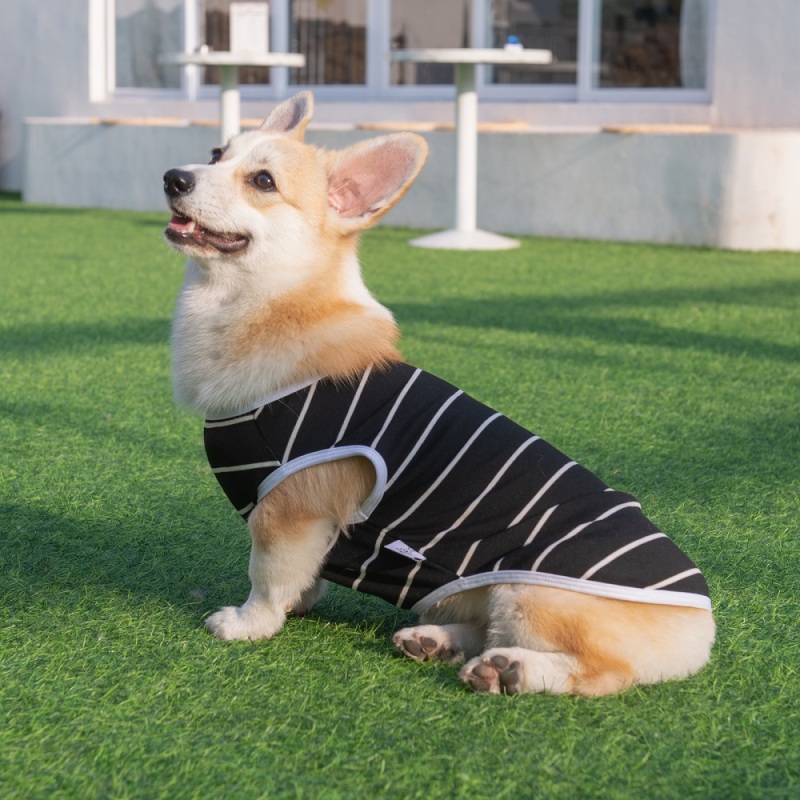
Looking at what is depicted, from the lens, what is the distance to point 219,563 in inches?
110

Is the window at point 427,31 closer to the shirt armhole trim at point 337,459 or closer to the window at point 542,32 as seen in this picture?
the window at point 542,32

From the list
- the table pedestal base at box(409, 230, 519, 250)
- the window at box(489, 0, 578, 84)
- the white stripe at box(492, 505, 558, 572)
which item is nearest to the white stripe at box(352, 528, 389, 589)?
the white stripe at box(492, 505, 558, 572)

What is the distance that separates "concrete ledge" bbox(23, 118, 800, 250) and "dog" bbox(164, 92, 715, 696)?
21.6ft

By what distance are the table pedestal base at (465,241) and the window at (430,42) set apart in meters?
2.29

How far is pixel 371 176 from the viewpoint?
2514 millimetres

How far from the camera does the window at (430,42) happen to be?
10.0 metres

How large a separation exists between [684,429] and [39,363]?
2598 mm

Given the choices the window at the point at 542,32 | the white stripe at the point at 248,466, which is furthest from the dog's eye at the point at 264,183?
the window at the point at 542,32

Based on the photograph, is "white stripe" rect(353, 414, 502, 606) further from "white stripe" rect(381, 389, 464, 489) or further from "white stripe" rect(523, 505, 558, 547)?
"white stripe" rect(523, 505, 558, 547)

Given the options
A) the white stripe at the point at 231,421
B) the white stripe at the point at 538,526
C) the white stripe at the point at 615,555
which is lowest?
the white stripe at the point at 615,555

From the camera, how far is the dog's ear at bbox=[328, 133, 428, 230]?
2.46 m

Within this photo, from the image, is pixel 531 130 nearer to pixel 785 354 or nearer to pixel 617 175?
pixel 617 175

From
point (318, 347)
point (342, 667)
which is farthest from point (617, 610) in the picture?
point (318, 347)

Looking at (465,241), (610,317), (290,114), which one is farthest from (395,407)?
(465,241)
